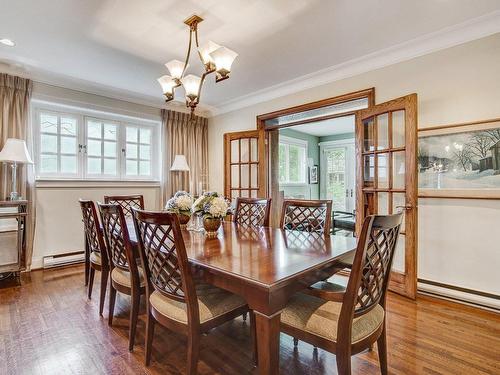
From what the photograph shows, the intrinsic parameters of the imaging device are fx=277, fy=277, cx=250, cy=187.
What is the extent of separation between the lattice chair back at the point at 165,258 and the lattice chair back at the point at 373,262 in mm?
779

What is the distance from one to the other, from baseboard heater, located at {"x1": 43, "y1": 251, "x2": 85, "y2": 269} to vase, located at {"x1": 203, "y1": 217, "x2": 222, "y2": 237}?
108 inches

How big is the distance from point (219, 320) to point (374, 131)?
2538 millimetres

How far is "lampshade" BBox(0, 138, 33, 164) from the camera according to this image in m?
3.01

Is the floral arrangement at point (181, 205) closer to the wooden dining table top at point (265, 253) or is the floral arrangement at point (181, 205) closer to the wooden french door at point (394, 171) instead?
the wooden dining table top at point (265, 253)

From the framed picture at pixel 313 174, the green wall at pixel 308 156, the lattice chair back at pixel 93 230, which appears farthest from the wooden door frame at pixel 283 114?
the lattice chair back at pixel 93 230

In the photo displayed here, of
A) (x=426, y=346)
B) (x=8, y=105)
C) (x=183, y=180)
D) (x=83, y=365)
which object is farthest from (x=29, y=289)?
(x=426, y=346)

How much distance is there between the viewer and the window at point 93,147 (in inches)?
147

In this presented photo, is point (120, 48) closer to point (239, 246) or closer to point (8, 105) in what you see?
point (8, 105)

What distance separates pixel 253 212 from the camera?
2910 millimetres

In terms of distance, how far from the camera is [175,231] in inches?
53.9

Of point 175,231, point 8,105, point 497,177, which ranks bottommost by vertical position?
point 175,231

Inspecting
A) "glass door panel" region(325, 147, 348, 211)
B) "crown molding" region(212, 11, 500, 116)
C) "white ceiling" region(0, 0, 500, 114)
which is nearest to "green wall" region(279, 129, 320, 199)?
"glass door panel" region(325, 147, 348, 211)

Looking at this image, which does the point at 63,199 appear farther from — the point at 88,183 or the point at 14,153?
the point at 14,153

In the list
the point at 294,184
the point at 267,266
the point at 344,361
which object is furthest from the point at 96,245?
the point at 294,184
